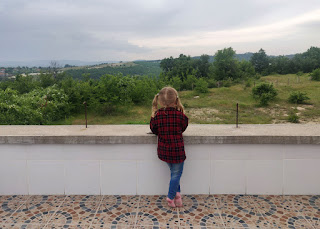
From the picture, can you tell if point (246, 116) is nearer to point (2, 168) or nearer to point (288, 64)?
point (2, 168)

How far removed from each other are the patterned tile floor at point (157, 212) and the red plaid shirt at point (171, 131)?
43 cm

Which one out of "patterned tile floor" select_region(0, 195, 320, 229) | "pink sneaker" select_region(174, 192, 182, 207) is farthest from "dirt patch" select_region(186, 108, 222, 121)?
"pink sneaker" select_region(174, 192, 182, 207)

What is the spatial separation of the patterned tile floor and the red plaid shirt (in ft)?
1.40

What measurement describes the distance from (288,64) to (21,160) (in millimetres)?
39990

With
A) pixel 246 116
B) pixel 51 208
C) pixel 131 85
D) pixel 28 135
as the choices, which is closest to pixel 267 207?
pixel 51 208

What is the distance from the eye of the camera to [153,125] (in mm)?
2234

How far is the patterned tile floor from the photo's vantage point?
2037 mm

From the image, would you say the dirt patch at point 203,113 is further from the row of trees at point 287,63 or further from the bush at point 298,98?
the row of trees at point 287,63

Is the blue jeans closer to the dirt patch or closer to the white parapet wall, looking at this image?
the white parapet wall

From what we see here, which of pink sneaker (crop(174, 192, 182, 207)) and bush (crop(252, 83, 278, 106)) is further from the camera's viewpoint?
bush (crop(252, 83, 278, 106))

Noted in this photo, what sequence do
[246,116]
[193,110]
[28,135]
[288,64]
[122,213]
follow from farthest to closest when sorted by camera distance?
[288,64], [193,110], [246,116], [28,135], [122,213]

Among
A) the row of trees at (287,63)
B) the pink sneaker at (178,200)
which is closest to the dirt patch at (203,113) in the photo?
the pink sneaker at (178,200)

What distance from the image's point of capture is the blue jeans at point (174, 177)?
7.41 ft

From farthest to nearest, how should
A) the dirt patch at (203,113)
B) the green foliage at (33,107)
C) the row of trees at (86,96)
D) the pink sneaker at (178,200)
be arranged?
1. the dirt patch at (203,113)
2. the row of trees at (86,96)
3. the green foliage at (33,107)
4. the pink sneaker at (178,200)
